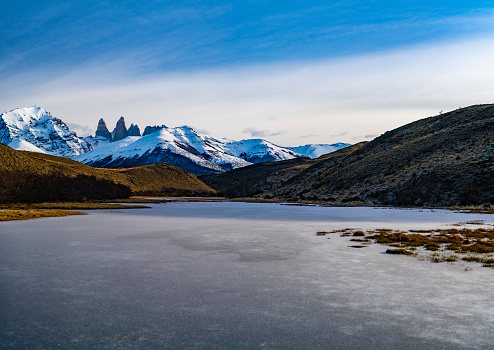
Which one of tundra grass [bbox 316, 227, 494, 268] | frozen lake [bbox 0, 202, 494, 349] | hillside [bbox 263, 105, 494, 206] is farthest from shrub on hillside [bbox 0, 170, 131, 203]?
tundra grass [bbox 316, 227, 494, 268]

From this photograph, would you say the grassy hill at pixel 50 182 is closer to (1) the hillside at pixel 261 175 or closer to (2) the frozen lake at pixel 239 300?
(2) the frozen lake at pixel 239 300

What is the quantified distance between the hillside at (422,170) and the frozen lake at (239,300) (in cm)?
4064

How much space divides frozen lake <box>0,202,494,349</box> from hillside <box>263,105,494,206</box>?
40641 millimetres

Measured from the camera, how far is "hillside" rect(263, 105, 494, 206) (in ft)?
162

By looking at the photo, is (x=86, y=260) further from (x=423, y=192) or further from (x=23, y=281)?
(x=423, y=192)

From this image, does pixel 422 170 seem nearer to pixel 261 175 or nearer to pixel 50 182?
pixel 50 182

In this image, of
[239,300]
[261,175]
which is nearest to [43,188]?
[239,300]

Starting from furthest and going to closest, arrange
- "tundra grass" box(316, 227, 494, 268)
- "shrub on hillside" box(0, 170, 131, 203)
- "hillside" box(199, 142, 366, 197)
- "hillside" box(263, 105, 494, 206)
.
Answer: "hillside" box(199, 142, 366, 197), "shrub on hillside" box(0, 170, 131, 203), "hillside" box(263, 105, 494, 206), "tundra grass" box(316, 227, 494, 268)

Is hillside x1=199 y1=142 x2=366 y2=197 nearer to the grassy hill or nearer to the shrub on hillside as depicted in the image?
the grassy hill

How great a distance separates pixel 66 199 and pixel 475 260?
5548 centimetres

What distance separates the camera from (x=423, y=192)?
2007 inches

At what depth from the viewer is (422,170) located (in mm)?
58844

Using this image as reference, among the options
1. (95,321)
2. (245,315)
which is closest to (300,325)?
(245,315)

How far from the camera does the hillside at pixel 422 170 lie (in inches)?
1948
